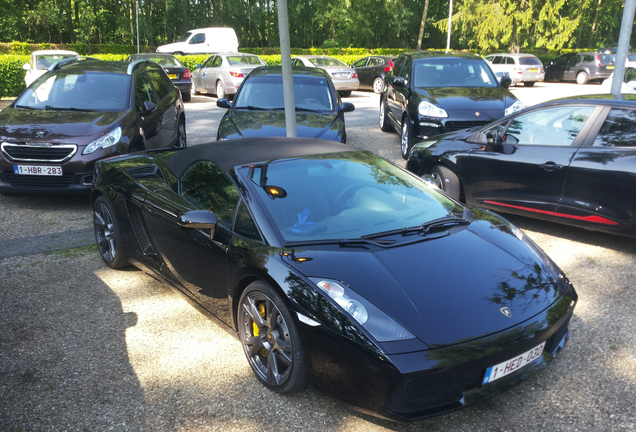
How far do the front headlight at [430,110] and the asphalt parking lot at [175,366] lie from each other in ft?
12.0

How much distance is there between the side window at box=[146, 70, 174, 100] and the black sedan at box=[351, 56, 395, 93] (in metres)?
12.3

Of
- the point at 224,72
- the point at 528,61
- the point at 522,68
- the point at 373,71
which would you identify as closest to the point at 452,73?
the point at 224,72

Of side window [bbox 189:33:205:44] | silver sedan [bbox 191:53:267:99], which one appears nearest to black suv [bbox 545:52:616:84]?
silver sedan [bbox 191:53:267:99]

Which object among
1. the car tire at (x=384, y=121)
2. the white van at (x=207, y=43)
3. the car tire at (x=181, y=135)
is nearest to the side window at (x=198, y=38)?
the white van at (x=207, y=43)

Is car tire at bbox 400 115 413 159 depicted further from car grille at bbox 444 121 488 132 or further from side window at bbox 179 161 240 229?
side window at bbox 179 161 240 229

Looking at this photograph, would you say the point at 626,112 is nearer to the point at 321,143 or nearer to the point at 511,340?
the point at 321,143

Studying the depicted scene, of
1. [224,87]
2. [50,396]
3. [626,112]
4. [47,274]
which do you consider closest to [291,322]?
[50,396]

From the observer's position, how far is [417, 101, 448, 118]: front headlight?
27.9 feet

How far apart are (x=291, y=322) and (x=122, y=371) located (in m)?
1.27

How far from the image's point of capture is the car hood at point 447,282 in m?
2.76

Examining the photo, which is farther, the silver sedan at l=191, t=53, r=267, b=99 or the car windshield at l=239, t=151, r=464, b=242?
the silver sedan at l=191, t=53, r=267, b=99

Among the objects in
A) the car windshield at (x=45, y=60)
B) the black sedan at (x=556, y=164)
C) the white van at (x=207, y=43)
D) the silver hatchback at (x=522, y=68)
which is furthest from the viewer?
the white van at (x=207, y=43)

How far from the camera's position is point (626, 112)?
16.7 ft

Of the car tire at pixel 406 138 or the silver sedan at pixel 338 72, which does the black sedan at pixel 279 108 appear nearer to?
the car tire at pixel 406 138
